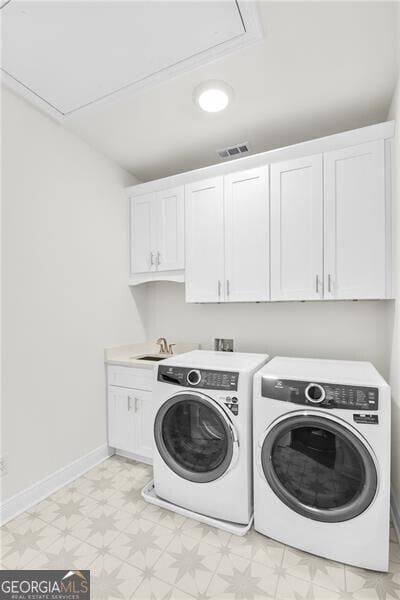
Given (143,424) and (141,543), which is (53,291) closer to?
(143,424)

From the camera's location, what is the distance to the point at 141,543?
158 cm

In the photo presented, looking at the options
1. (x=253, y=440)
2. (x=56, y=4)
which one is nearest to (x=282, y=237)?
(x=253, y=440)

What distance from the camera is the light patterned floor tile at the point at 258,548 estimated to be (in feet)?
4.82

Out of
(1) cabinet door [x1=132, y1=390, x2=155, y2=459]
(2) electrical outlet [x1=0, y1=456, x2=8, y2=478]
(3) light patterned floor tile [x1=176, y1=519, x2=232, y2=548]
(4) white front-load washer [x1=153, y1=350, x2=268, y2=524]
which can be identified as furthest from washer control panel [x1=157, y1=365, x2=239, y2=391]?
(2) electrical outlet [x1=0, y1=456, x2=8, y2=478]

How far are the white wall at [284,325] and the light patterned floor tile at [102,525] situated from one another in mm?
1443

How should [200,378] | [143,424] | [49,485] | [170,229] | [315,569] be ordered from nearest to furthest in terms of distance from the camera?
[315,569]
[200,378]
[49,485]
[143,424]
[170,229]

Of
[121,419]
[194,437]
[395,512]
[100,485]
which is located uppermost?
[194,437]

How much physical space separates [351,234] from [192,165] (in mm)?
1598

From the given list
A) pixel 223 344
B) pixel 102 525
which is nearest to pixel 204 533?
pixel 102 525

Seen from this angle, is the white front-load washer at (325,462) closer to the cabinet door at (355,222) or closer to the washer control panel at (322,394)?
the washer control panel at (322,394)

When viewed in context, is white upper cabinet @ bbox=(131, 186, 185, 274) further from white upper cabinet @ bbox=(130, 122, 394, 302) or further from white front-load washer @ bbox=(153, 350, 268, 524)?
white front-load washer @ bbox=(153, 350, 268, 524)

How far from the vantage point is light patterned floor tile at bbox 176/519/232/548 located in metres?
1.59

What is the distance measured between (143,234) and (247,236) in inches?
40.3

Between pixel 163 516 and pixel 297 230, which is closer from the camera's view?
pixel 163 516
